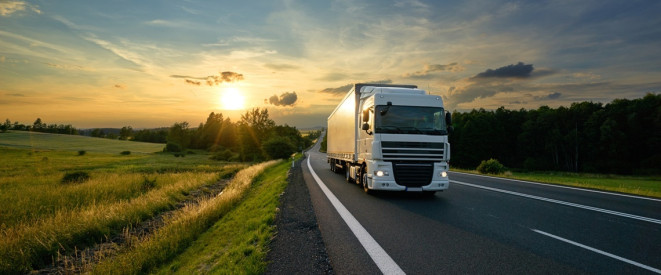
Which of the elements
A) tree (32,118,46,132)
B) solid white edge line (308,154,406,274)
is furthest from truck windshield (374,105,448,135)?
tree (32,118,46,132)

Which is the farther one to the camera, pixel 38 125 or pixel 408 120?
Result: pixel 38 125

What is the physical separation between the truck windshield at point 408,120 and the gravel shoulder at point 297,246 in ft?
11.6

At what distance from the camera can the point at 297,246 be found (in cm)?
537

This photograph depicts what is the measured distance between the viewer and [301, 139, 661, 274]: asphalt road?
445 cm

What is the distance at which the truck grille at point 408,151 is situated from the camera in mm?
10062

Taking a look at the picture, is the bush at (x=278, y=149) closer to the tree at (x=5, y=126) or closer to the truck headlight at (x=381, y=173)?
the truck headlight at (x=381, y=173)

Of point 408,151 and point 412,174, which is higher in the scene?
point 408,151

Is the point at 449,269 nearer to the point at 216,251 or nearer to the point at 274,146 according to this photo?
the point at 216,251

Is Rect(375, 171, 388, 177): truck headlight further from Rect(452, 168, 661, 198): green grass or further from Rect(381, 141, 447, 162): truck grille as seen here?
Rect(452, 168, 661, 198): green grass

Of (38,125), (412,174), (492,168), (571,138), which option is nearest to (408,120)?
(412,174)

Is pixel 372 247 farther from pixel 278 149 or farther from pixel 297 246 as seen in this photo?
pixel 278 149

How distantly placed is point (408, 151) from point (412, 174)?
70cm

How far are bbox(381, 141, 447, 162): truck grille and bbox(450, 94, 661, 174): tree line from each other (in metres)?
57.3

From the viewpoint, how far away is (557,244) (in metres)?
5.43
